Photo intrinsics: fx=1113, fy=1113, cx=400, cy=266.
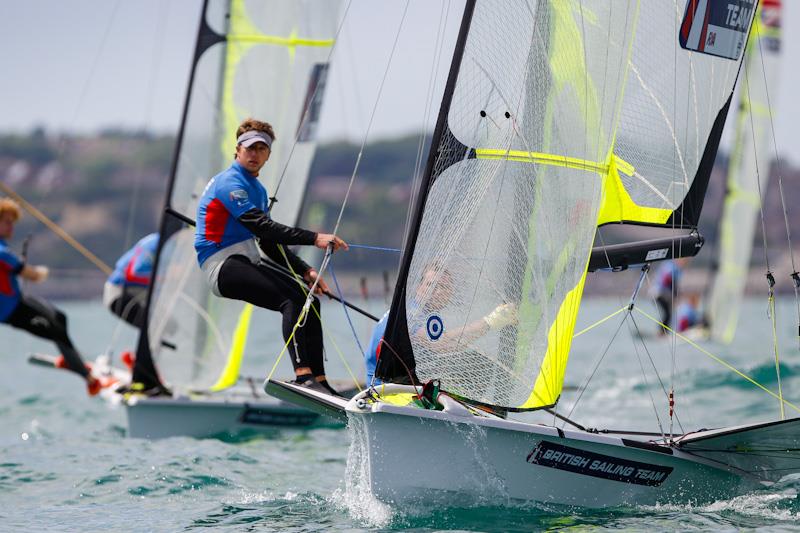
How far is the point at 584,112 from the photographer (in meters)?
5.20

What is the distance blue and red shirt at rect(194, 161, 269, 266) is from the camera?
5.14 meters

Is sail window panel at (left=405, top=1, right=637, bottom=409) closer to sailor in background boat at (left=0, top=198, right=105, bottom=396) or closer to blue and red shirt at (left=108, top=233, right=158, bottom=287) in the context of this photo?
sailor in background boat at (left=0, top=198, right=105, bottom=396)

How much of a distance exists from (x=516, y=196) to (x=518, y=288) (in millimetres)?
416

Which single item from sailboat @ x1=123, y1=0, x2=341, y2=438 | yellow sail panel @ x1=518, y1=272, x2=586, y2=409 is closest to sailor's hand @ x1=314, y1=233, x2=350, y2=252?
yellow sail panel @ x1=518, y1=272, x2=586, y2=409

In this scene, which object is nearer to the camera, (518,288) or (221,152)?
Answer: (518,288)

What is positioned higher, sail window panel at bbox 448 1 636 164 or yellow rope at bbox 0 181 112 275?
sail window panel at bbox 448 1 636 164

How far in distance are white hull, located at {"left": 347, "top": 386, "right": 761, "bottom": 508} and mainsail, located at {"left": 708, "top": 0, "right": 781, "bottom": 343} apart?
37.0ft

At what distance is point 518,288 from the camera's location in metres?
5.03

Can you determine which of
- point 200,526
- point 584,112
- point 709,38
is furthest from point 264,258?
point 709,38

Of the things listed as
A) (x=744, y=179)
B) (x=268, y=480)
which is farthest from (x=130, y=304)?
(x=744, y=179)

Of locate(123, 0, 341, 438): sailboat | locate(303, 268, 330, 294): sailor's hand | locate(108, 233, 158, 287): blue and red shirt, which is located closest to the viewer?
locate(303, 268, 330, 294): sailor's hand

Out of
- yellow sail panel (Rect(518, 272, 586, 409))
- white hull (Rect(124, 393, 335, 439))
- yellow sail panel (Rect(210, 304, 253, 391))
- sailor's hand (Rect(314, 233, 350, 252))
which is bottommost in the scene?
white hull (Rect(124, 393, 335, 439))

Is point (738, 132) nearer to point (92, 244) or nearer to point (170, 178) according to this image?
point (170, 178)

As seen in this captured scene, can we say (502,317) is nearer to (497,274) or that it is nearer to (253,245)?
(497,274)
